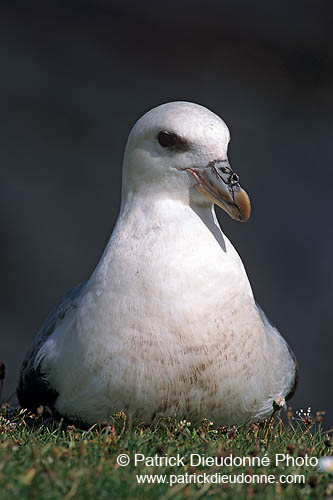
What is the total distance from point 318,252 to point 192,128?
390cm

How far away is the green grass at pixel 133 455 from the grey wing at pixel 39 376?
0.10 m

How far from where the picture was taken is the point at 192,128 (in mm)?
3047

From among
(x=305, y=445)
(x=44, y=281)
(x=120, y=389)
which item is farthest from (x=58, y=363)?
(x=44, y=281)

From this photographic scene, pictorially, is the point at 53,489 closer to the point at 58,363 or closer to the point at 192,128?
the point at 58,363

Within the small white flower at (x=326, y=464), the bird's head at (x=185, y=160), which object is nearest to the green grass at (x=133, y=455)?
the small white flower at (x=326, y=464)

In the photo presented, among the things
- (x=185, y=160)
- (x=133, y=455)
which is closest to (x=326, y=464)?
(x=133, y=455)

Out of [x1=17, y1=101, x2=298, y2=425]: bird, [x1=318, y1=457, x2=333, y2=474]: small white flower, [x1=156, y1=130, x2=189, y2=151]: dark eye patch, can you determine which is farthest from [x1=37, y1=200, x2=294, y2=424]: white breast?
[x1=318, y1=457, x2=333, y2=474]: small white flower

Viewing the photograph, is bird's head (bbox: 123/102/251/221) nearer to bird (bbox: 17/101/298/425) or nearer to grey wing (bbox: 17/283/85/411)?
bird (bbox: 17/101/298/425)

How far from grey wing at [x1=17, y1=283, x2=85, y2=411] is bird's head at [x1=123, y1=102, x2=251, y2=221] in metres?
0.54

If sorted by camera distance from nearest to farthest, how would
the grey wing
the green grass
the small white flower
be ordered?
the green grass, the small white flower, the grey wing

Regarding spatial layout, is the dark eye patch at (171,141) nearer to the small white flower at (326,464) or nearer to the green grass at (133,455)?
the green grass at (133,455)

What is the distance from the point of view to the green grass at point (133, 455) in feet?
6.83

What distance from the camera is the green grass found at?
208 cm

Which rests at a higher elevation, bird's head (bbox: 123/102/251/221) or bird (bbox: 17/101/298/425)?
bird's head (bbox: 123/102/251/221)
